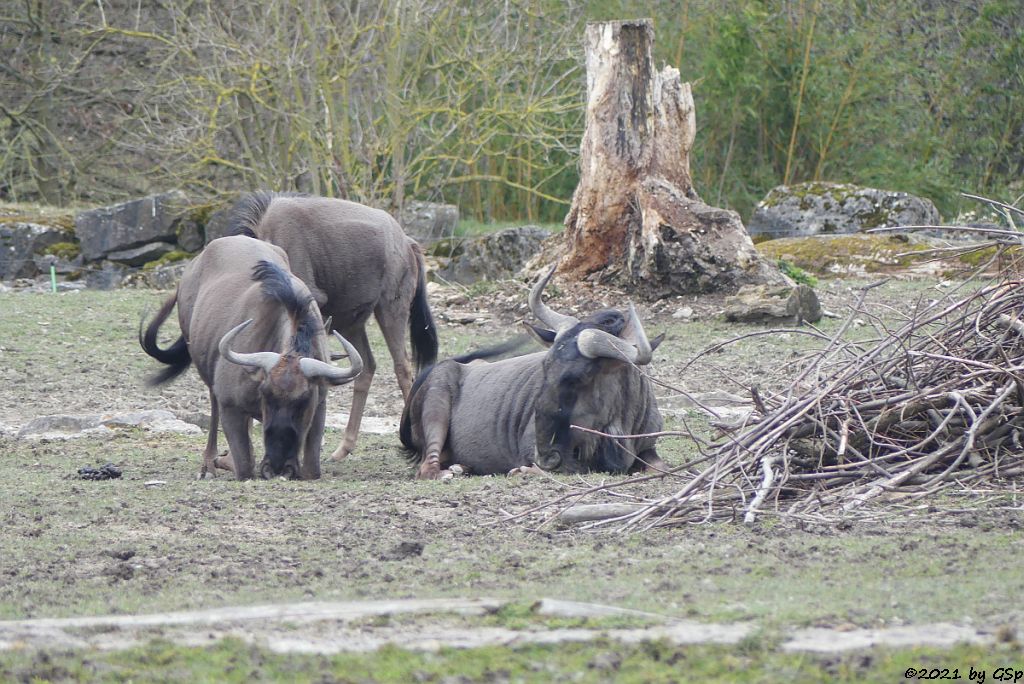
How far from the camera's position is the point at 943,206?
834 inches

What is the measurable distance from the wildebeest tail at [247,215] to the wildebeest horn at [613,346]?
274 centimetres

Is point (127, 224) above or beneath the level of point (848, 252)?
beneath

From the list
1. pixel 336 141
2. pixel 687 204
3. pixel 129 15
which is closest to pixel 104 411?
pixel 687 204

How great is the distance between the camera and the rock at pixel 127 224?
1927 centimetres

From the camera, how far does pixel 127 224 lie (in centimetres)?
1928

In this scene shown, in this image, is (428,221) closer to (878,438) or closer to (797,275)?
(797,275)

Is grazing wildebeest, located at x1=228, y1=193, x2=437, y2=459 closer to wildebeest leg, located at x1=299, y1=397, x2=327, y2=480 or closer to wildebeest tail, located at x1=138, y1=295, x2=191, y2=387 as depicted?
wildebeest tail, located at x1=138, y1=295, x2=191, y2=387

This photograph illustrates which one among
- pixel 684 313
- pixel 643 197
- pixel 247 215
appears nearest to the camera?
pixel 247 215

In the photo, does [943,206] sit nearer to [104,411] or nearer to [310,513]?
[104,411]

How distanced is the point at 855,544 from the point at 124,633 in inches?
102

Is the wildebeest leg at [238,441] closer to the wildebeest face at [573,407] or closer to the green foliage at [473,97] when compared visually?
the wildebeest face at [573,407]

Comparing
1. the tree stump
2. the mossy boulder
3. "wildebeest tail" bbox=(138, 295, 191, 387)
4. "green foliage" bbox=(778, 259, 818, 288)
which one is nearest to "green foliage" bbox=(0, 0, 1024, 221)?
the mossy boulder

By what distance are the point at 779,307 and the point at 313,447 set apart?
5.99 metres

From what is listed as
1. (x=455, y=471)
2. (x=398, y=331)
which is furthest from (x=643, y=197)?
(x=455, y=471)
